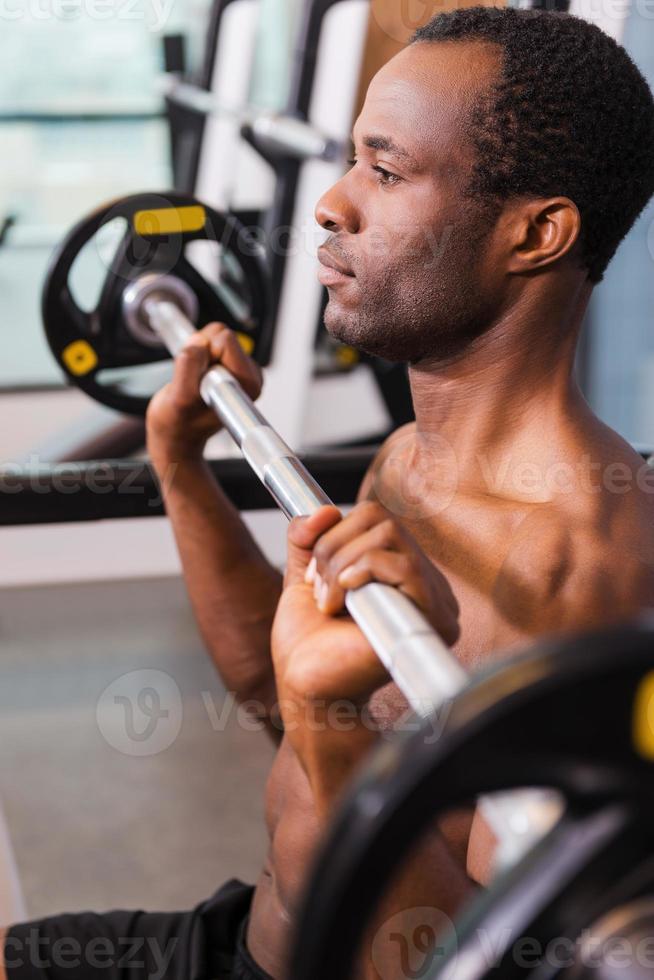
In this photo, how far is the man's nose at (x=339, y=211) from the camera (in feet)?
3.44

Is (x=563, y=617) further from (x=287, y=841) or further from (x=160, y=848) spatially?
(x=160, y=848)

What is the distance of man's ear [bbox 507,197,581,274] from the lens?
3.29 feet

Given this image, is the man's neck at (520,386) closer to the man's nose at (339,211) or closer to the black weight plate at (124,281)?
the man's nose at (339,211)

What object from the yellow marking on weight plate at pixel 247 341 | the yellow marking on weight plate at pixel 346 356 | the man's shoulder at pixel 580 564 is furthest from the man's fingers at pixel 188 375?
the yellow marking on weight plate at pixel 346 356

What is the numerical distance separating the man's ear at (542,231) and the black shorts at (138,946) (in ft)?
2.40

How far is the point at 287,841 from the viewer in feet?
3.61

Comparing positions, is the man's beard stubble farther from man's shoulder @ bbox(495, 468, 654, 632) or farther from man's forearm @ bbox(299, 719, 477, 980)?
man's forearm @ bbox(299, 719, 477, 980)

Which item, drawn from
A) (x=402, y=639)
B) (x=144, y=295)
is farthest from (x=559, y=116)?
(x=144, y=295)

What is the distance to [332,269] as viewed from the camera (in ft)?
3.55

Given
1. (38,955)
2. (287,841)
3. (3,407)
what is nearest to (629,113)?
(287,841)

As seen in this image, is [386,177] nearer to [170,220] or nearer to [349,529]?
[349,529]

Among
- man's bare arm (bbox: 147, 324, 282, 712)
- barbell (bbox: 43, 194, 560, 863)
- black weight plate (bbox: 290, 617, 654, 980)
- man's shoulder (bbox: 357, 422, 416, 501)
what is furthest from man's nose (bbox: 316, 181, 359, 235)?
black weight plate (bbox: 290, 617, 654, 980)

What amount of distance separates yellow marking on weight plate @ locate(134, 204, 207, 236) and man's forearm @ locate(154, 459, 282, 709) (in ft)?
1.80

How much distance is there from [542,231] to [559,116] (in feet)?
0.32
